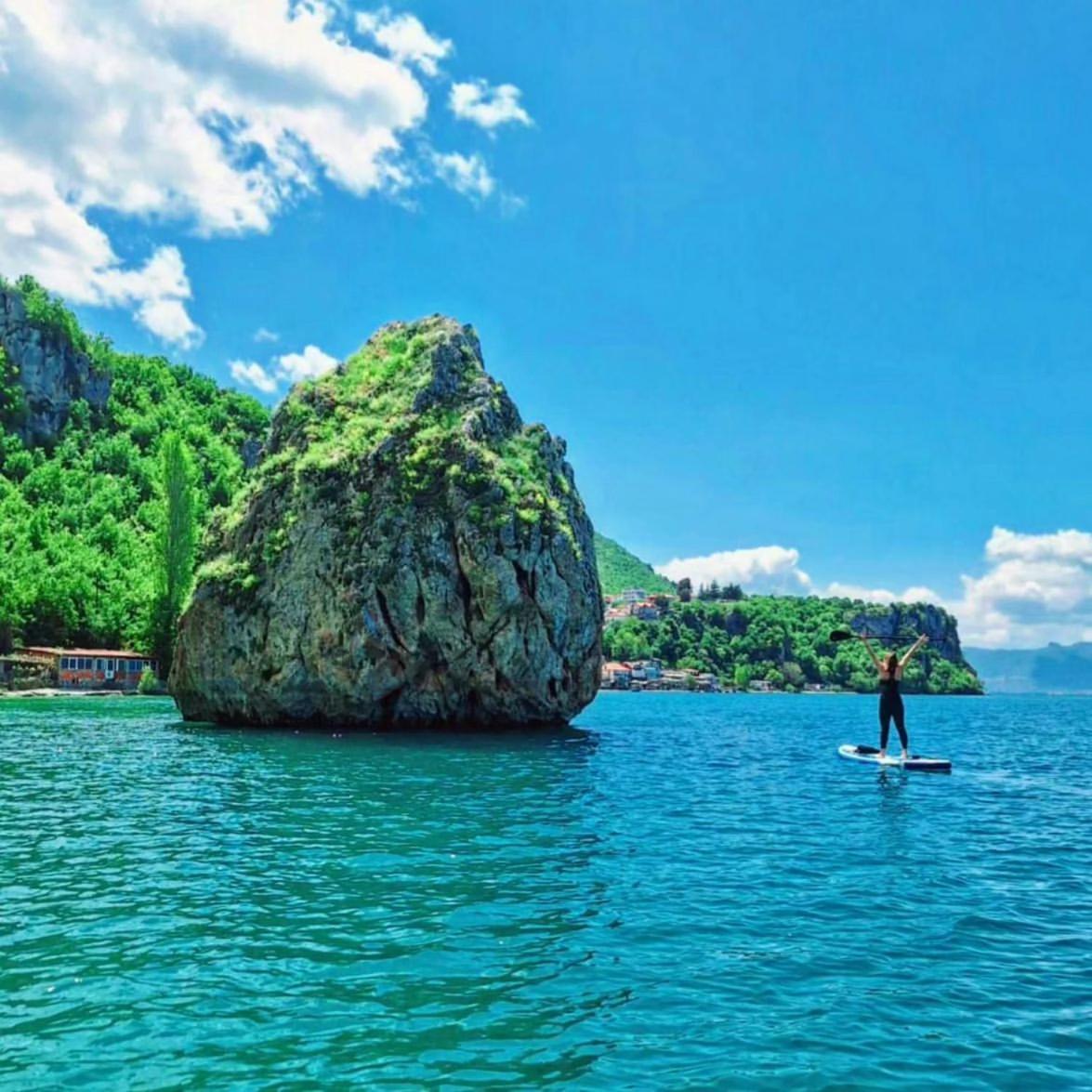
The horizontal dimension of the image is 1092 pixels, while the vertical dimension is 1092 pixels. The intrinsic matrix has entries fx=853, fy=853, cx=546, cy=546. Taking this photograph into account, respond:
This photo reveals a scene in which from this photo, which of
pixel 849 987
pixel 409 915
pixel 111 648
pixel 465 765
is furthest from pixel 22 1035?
pixel 111 648

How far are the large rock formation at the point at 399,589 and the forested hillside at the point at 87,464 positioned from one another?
60205 mm

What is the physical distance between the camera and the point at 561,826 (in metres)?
21.4

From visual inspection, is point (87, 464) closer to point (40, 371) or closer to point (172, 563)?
point (40, 371)

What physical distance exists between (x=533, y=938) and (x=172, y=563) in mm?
96618

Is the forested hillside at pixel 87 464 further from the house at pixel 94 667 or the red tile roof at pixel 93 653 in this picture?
the house at pixel 94 667

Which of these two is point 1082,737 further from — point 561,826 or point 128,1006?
point 128,1006

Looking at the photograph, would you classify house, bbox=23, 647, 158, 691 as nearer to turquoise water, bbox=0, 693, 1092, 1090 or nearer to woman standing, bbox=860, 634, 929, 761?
turquoise water, bbox=0, 693, 1092, 1090

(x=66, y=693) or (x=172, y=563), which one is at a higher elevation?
(x=172, y=563)

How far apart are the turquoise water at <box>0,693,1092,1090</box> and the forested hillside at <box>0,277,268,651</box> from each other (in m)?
88.7

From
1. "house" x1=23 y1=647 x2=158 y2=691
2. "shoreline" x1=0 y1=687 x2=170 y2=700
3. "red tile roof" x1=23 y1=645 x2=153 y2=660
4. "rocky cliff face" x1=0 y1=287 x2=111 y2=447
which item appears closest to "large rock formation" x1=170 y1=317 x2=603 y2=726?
"shoreline" x1=0 y1=687 x2=170 y2=700

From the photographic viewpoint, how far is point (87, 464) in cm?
14325

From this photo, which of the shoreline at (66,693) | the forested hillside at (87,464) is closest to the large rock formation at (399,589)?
the shoreline at (66,693)

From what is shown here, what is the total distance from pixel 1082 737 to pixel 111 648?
105 meters

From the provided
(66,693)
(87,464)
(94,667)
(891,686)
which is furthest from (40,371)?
(891,686)
